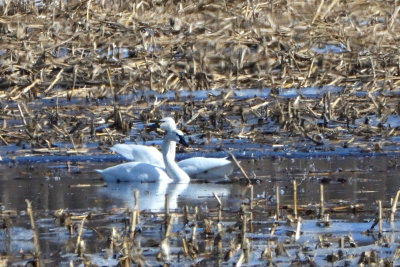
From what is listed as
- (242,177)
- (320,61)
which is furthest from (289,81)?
(242,177)

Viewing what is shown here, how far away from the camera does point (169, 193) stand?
9.88m

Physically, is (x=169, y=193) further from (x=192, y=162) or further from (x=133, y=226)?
(x=133, y=226)

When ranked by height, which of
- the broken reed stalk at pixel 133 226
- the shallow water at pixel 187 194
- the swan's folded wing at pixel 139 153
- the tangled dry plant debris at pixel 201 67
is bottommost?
the broken reed stalk at pixel 133 226

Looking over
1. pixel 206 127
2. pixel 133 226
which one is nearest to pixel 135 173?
pixel 206 127

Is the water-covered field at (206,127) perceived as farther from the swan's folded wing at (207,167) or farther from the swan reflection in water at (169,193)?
the swan's folded wing at (207,167)

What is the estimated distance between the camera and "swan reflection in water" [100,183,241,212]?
9172mm

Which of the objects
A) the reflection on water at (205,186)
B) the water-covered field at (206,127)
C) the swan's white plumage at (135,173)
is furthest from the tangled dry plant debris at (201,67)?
the swan's white plumage at (135,173)

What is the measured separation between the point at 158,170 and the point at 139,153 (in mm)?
258

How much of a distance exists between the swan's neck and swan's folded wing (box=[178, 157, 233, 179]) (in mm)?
107

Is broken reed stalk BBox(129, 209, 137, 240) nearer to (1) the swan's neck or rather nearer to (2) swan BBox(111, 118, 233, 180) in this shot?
(1) the swan's neck

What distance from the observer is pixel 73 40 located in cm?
1689

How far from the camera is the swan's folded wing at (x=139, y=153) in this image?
10711mm

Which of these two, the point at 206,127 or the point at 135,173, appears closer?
the point at 135,173

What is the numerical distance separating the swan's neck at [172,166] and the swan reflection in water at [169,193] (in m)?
0.07
